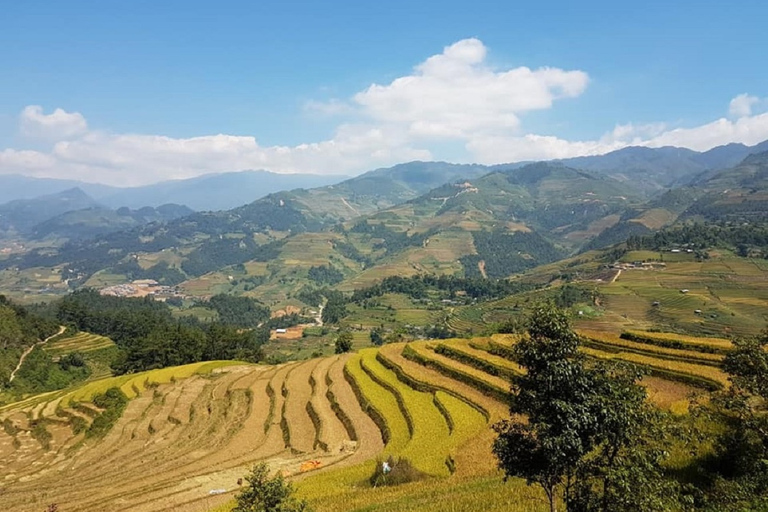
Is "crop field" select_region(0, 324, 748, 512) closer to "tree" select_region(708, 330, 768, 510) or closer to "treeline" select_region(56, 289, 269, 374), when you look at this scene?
"tree" select_region(708, 330, 768, 510)

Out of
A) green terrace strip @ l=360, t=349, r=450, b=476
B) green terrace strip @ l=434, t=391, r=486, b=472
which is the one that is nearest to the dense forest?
green terrace strip @ l=360, t=349, r=450, b=476

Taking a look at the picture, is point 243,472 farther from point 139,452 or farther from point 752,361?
point 752,361

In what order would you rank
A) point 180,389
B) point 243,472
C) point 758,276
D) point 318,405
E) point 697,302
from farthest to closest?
point 758,276 → point 697,302 → point 180,389 → point 318,405 → point 243,472

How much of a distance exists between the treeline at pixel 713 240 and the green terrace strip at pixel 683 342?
5804 inches

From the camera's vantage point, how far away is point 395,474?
72.0ft

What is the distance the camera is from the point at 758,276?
127 meters

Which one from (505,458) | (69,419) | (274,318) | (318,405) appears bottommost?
(274,318)

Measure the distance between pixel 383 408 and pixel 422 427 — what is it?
6.20 metres

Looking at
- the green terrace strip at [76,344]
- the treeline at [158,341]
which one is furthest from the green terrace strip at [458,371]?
the green terrace strip at [76,344]

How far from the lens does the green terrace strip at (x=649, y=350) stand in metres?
33.9

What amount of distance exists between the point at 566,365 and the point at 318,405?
1303 inches

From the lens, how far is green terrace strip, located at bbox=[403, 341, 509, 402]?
115 feet

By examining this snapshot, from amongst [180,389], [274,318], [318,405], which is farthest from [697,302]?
[274,318]

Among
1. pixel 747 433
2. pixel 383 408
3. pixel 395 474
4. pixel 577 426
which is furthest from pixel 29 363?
pixel 747 433
